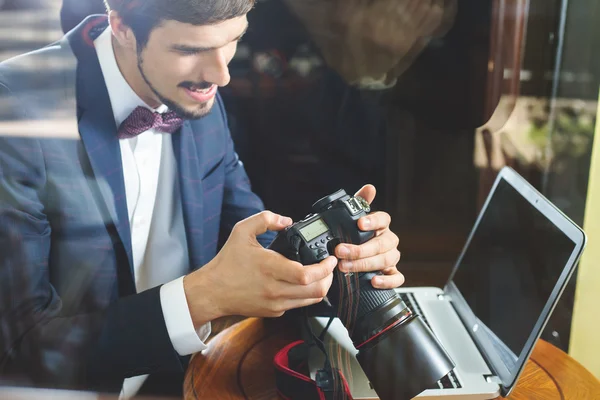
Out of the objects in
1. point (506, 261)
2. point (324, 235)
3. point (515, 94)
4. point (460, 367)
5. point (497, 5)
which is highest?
point (497, 5)

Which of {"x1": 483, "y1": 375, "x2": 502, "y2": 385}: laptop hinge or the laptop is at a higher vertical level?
the laptop

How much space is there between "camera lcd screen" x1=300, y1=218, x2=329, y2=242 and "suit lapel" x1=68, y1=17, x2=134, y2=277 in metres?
0.27

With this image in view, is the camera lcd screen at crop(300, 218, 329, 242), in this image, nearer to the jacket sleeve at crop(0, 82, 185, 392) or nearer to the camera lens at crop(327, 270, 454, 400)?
the camera lens at crop(327, 270, 454, 400)

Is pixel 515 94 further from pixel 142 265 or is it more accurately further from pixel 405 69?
pixel 142 265

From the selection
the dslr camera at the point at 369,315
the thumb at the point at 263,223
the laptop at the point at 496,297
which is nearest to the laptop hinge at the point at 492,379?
the laptop at the point at 496,297

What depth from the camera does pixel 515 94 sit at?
1080 millimetres

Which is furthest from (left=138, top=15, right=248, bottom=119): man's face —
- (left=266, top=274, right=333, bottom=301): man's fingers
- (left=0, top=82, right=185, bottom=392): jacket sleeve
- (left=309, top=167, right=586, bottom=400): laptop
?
(left=309, top=167, right=586, bottom=400): laptop

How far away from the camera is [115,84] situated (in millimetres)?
792

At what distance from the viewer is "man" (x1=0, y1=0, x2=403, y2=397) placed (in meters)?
0.73

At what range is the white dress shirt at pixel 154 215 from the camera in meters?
0.80

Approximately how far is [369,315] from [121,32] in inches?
19.5

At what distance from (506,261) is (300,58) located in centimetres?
47

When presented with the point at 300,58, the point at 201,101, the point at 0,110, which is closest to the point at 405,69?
the point at 300,58

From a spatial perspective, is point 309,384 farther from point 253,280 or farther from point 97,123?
point 97,123
